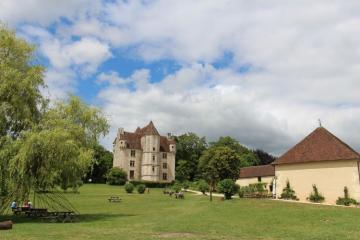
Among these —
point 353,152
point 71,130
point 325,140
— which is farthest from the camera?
point 325,140

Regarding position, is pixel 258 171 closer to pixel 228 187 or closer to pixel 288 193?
pixel 288 193

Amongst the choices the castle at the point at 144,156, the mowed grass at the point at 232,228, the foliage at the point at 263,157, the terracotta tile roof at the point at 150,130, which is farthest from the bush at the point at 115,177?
the mowed grass at the point at 232,228

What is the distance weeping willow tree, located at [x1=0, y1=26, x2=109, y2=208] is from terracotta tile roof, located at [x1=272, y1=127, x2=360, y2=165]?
69.4 ft

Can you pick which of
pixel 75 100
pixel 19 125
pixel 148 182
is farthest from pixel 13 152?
pixel 148 182

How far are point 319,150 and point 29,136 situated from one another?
2615 cm

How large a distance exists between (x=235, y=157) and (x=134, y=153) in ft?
105

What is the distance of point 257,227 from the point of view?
19.4 meters

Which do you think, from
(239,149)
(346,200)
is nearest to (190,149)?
(239,149)

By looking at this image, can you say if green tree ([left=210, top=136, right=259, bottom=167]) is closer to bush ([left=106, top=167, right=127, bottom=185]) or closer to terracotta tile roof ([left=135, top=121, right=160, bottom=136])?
terracotta tile roof ([left=135, top=121, right=160, bottom=136])

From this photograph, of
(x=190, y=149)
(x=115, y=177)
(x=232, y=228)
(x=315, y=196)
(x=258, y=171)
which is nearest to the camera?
(x=232, y=228)

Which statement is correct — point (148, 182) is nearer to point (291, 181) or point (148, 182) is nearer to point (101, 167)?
point (101, 167)

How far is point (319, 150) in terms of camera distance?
36906 millimetres

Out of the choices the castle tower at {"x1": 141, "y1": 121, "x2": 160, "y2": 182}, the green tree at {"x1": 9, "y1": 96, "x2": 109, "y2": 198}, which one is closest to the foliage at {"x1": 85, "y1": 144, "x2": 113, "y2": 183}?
the castle tower at {"x1": 141, "y1": 121, "x2": 160, "y2": 182}

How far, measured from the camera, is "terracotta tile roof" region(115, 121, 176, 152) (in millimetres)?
87562
